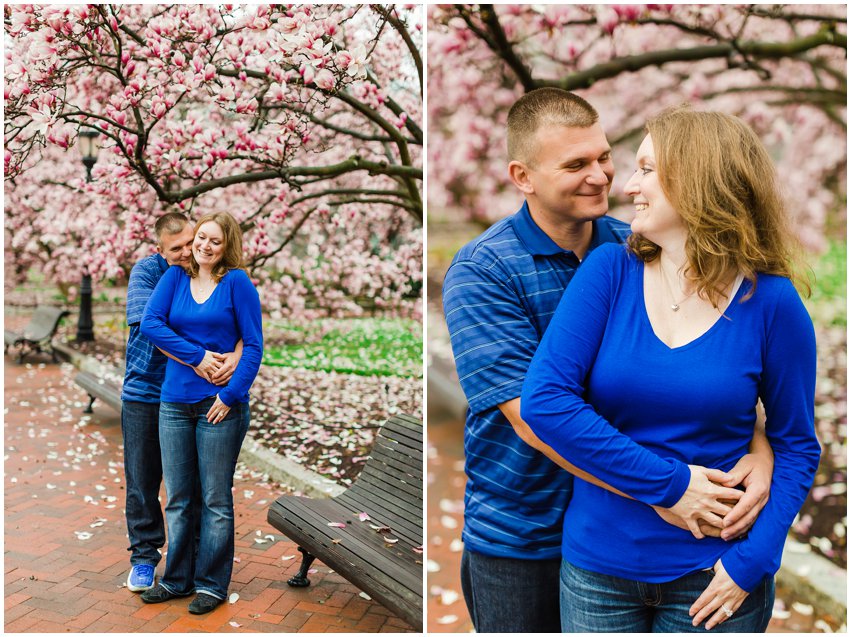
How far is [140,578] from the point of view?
3.12m

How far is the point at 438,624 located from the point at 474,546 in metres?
1.83

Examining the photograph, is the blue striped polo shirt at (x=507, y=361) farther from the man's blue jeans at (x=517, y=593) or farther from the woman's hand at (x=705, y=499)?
the woman's hand at (x=705, y=499)

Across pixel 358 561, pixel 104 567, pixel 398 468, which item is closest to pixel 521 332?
pixel 358 561

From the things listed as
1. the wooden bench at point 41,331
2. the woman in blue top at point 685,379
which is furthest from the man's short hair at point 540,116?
the wooden bench at point 41,331

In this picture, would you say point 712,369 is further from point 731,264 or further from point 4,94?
point 4,94

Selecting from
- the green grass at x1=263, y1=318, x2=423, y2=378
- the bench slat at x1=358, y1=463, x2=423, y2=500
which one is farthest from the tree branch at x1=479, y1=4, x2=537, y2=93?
the green grass at x1=263, y1=318, x2=423, y2=378

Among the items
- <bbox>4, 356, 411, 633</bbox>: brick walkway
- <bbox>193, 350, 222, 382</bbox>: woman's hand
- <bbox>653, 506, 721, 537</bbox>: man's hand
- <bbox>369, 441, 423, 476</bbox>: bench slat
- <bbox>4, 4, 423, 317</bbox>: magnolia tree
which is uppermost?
<bbox>4, 4, 423, 317</bbox>: magnolia tree

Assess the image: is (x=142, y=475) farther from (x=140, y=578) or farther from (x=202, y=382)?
(x=202, y=382)

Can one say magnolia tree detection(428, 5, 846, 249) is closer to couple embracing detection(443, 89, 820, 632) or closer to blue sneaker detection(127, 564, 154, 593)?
couple embracing detection(443, 89, 820, 632)

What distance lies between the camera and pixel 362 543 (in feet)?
9.13

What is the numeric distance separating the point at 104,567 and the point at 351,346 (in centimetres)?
633

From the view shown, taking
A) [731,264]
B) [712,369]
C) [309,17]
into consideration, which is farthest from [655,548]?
[309,17]

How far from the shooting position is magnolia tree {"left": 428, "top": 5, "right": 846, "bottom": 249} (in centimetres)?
356

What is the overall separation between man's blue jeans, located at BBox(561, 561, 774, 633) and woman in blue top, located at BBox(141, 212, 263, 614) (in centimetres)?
168
